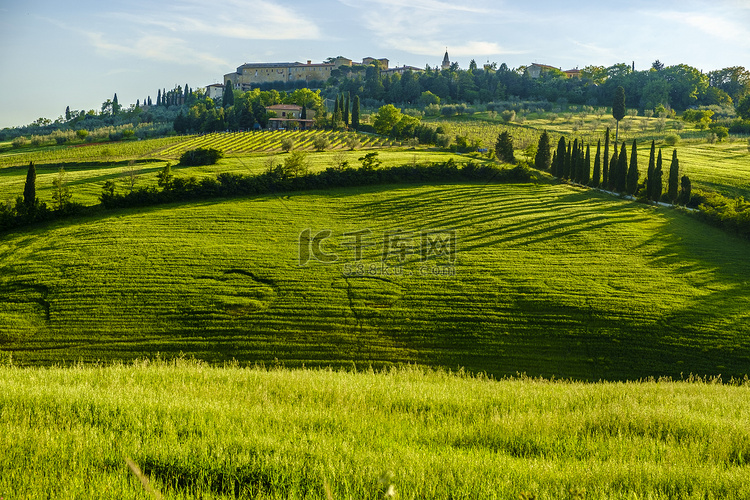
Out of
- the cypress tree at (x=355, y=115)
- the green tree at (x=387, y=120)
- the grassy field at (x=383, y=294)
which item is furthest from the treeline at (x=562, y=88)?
the grassy field at (x=383, y=294)

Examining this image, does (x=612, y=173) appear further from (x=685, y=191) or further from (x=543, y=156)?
(x=543, y=156)

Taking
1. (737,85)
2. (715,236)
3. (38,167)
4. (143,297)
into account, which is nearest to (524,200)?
(715,236)

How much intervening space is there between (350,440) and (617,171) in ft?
192

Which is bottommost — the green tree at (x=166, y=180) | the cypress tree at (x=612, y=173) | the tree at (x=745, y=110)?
the green tree at (x=166, y=180)

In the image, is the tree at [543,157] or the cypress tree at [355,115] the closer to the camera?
the tree at [543,157]

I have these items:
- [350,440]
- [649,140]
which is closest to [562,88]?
[649,140]

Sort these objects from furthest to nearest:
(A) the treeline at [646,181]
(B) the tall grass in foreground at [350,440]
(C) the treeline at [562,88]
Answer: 1. (C) the treeline at [562,88]
2. (A) the treeline at [646,181]
3. (B) the tall grass in foreground at [350,440]

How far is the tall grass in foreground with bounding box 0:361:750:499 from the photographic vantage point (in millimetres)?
5559

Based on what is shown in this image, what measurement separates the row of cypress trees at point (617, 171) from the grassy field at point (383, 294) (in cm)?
950

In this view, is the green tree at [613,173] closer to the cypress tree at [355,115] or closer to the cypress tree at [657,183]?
the cypress tree at [657,183]

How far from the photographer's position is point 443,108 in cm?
14700

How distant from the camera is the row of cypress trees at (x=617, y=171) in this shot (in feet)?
174

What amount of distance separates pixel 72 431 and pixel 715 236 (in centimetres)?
4866

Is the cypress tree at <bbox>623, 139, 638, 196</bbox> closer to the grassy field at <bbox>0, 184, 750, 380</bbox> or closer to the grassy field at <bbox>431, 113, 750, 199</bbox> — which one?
the grassy field at <bbox>431, 113, 750, 199</bbox>
